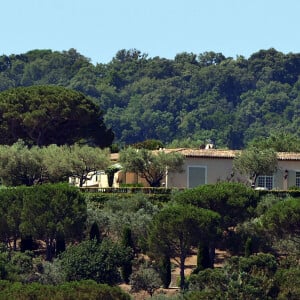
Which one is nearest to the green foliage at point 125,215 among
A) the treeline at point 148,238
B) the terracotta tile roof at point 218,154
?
the treeline at point 148,238

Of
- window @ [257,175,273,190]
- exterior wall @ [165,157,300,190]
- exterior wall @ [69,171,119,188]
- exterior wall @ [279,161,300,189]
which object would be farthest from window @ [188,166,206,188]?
Result: exterior wall @ [69,171,119,188]

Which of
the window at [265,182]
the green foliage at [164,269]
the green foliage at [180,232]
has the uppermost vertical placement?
the window at [265,182]

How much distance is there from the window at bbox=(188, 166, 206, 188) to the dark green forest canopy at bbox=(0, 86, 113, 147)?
10244mm

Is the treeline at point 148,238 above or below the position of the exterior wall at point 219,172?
below

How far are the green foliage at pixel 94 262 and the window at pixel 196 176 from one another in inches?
524

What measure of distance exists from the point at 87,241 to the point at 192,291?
850 cm

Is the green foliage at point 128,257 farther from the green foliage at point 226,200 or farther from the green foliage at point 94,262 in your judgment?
the green foliage at point 226,200

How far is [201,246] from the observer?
72.8 meters

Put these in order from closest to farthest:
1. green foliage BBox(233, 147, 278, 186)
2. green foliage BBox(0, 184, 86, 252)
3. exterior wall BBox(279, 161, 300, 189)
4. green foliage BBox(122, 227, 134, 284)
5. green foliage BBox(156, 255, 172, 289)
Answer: green foliage BBox(156, 255, 172, 289) → green foliage BBox(122, 227, 134, 284) → green foliage BBox(0, 184, 86, 252) → green foliage BBox(233, 147, 278, 186) → exterior wall BBox(279, 161, 300, 189)

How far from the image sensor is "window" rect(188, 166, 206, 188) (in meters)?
85.7

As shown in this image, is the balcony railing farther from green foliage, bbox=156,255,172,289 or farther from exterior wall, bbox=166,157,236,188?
green foliage, bbox=156,255,172,289

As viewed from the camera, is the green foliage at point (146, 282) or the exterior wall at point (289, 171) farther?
the exterior wall at point (289, 171)

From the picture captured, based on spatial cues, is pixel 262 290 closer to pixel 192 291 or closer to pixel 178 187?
pixel 192 291

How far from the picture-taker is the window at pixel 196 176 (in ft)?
281
